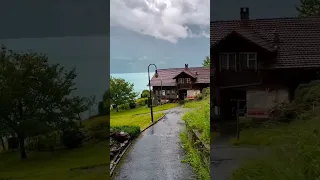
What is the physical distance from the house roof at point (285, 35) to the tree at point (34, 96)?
45.6 inches

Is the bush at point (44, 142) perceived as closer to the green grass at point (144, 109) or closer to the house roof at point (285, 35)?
the green grass at point (144, 109)

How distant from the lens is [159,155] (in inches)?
114

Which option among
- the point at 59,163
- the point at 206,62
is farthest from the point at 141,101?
the point at 59,163

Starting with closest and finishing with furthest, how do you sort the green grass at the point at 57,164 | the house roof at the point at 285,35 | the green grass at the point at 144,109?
the house roof at the point at 285,35
the green grass at the point at 57,164
the green grass at the point at 144,109

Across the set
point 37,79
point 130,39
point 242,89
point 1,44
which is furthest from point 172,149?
point 1,44

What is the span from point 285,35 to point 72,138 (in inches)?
69.0

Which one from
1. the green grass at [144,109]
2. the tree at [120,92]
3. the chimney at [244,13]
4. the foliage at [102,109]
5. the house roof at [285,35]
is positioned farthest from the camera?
the green grass at [144,109]

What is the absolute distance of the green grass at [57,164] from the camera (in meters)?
2.69

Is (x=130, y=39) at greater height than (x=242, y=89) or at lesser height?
greater

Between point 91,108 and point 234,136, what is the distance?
3.61ft

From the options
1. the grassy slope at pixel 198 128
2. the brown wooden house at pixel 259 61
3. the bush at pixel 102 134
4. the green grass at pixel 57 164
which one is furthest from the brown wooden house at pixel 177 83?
the green grass at pixel 57 164

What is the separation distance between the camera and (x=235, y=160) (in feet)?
8.41

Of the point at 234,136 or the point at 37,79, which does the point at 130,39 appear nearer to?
the point at 37,79

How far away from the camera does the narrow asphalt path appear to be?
2.84 m
